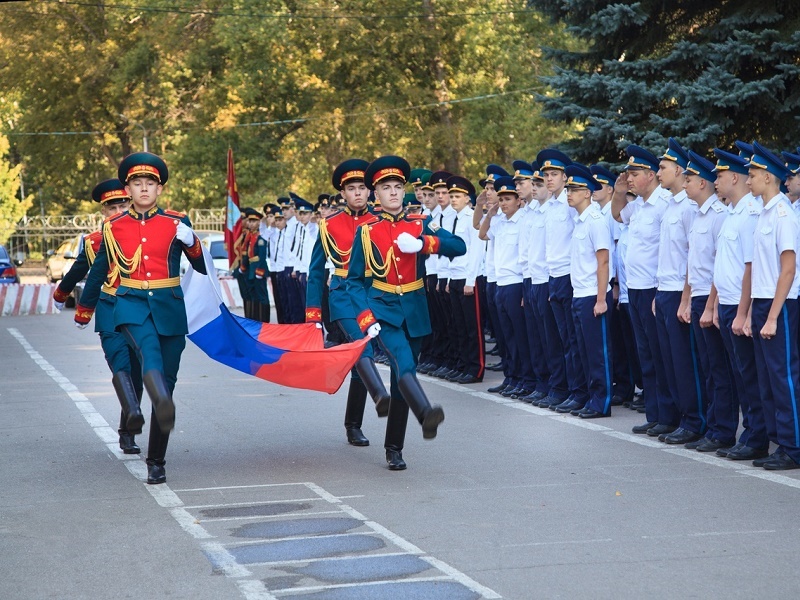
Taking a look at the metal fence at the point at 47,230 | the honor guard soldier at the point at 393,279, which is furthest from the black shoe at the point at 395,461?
the metal fence at the point at 47,230

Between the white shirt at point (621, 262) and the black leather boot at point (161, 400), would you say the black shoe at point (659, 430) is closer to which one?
the white shirt at point (621, 262)

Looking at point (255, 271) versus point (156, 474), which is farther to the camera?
point (255, 271)

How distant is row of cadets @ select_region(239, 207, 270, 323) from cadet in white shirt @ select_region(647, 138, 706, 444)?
594 inches

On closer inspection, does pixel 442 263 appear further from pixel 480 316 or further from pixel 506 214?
pixel 506 214

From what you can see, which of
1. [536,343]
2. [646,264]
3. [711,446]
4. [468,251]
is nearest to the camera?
[711,446]

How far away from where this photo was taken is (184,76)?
5044 cm

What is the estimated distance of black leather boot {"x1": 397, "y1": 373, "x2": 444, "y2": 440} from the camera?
9.04 m

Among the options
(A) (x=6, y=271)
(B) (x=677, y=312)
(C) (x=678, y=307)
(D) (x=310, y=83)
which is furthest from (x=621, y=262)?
(D) (x=310, y=83)

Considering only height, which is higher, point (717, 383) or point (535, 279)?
point (535, 279)

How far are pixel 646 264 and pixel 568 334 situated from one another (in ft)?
5.43

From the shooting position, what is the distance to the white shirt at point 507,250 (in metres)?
14.0

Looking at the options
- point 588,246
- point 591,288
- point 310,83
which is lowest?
point 591,288

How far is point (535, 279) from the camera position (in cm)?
1350

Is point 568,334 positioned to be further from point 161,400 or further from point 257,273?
point 257,273
